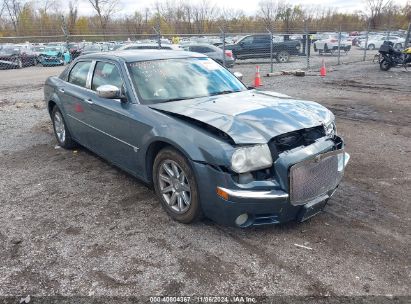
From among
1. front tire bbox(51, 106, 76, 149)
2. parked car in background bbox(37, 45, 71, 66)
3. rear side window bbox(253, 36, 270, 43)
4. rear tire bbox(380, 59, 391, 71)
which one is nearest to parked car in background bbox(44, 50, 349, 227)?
front tire bbox(51, 106, 76, 149)

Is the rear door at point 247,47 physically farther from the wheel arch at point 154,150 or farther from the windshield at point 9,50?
the wheel arch at point 154,150

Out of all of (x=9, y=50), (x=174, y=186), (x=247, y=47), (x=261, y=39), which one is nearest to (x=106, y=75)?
(x=174, y=186)

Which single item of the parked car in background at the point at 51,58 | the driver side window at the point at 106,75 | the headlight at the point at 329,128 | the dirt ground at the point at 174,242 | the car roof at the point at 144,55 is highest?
the parked car in background at the point at 51,58

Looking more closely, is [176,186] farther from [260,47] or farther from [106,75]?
[260,47]

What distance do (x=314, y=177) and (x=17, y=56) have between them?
25295 millimetres

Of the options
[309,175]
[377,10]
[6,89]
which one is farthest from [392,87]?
[377,10]

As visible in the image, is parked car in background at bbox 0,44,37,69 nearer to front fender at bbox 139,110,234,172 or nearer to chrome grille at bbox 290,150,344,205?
front fender at bbox 139,110,234,172

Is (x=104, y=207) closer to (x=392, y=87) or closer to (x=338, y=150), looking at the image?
(x=338, y=150)

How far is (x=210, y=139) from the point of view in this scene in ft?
10.5

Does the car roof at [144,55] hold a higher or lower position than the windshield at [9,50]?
lower

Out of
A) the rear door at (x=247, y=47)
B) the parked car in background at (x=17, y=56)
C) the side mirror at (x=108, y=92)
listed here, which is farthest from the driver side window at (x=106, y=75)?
the parked car in background at (x=17, y=56)

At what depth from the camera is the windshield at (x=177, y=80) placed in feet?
13.6

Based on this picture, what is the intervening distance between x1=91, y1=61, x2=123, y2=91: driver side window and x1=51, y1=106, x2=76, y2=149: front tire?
4.57 ft

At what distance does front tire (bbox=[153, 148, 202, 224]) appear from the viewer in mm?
3391
